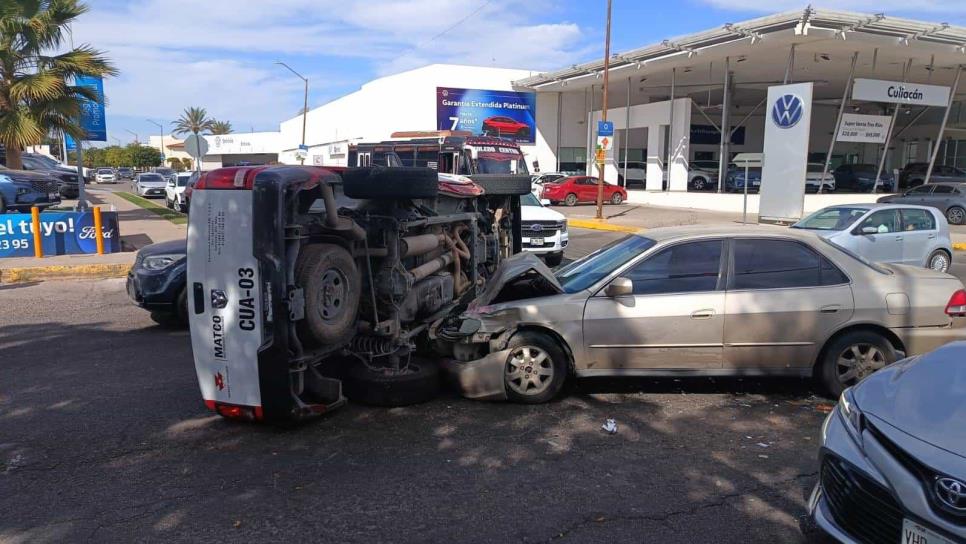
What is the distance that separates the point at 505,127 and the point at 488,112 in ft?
5.66

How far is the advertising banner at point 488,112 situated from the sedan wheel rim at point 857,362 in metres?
35.8

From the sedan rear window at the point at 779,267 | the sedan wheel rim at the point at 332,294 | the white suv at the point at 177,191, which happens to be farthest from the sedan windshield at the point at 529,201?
the white suv at the point at 177,191

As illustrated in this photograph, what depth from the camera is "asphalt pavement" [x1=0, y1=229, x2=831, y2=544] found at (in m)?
3.66

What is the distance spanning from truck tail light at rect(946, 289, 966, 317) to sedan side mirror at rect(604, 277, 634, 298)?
2569mm

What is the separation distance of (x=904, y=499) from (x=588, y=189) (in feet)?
104

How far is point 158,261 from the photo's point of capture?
7863 mm

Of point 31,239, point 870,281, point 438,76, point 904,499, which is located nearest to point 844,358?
point 870,281

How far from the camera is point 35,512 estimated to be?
12.5 ft

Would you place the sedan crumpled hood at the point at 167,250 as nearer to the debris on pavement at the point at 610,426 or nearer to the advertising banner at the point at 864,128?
the debris on pavement at the point at 610,426

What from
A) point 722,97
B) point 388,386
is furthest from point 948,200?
point 388,386

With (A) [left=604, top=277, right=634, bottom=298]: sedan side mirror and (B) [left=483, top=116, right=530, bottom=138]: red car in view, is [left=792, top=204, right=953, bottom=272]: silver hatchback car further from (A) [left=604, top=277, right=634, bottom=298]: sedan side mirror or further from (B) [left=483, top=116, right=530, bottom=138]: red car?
(B) [left=483, top=116, right=530, bottom=138]: red car

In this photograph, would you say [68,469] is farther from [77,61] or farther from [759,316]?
[77,61]

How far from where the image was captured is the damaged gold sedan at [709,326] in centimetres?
546

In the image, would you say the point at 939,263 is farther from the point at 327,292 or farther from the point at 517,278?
the point at 327,292
